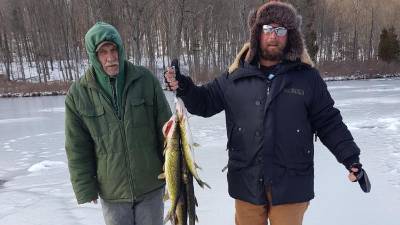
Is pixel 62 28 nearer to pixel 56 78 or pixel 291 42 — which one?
pixel 56 78

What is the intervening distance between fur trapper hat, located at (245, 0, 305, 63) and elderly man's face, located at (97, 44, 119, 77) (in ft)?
2.94

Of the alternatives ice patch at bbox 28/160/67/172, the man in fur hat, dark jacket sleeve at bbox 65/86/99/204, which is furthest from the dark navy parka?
ice patch at bbox 28/160/67/172

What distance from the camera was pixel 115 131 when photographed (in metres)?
2.81

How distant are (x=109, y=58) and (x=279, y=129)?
1.22 m

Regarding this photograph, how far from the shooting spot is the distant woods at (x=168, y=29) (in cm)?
3784

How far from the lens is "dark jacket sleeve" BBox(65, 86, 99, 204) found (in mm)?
2834

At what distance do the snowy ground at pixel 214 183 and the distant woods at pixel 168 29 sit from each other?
23.9 meters

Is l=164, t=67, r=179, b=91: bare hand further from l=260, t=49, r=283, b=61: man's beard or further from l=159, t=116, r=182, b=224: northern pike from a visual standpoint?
l=260, t=49, r=283, b=61: man's beard

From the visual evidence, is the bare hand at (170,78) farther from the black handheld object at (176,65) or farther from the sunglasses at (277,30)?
the sunglasses at (277,30)

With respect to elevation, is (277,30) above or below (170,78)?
above

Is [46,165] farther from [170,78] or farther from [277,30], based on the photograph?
[277,30]

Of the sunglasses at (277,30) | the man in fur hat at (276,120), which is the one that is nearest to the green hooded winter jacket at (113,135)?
the man in fur hat at (276,120)

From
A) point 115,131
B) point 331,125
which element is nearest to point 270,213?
point 331,125

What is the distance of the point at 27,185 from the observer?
6684 millimetres
